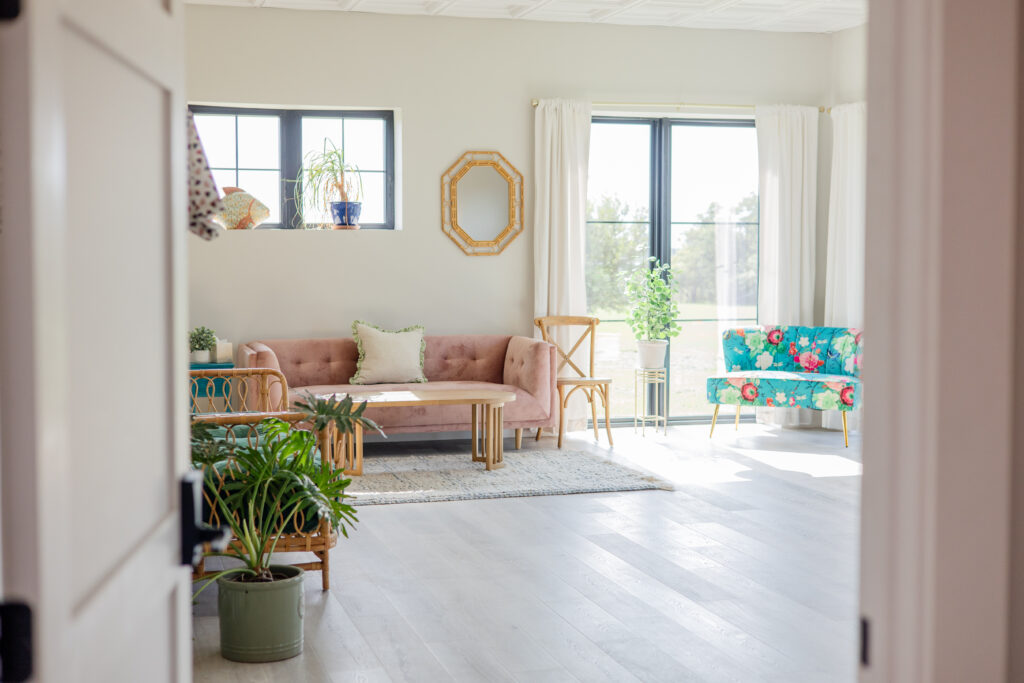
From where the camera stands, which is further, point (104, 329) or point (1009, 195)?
point (1009, 195)

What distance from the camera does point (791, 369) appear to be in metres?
8.17

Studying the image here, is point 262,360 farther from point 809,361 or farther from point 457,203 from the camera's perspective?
point 809,361

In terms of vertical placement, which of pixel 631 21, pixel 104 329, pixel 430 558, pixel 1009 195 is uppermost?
pixel 631 21

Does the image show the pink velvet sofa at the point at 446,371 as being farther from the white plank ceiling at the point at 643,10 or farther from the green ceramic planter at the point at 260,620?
the green ceramic planter at the point at 260,620

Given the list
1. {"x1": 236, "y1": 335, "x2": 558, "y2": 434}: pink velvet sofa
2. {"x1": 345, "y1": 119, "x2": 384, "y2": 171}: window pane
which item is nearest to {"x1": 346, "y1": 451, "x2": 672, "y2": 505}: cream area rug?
{"x1": 236, "y1": 335, "x2": 558, "y2": 434}: pink velvet sofa

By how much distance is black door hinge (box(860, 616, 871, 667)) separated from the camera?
1308 millimetres

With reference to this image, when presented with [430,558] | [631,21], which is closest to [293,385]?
[430,558]

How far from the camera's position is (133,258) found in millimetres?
1235

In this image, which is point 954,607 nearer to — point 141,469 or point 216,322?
point 141,469

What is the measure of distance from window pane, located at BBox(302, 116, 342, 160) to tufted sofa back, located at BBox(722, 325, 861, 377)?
10.9ft

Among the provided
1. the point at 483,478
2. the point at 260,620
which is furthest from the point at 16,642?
the point at 483,478

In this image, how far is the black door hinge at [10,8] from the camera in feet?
2.77

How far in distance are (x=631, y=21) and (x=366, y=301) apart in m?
2.92

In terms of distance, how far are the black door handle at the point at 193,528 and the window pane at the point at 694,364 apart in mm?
7341
